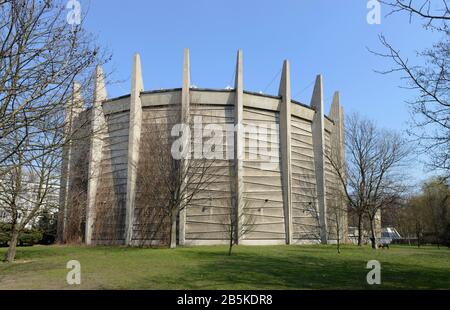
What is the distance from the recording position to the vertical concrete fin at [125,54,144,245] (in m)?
35.1

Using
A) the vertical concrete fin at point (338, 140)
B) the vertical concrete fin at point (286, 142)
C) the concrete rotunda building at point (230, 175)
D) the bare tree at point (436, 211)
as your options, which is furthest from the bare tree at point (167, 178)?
the bare tree at point (436, 211)

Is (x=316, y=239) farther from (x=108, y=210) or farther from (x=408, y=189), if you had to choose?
(x=108, y=210)

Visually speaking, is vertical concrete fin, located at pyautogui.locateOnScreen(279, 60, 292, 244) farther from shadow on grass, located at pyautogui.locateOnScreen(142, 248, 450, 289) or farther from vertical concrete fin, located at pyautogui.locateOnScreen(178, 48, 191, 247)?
shadow on grass, located at pyautogui.locateOnScreen(142, 248, 450, 289)

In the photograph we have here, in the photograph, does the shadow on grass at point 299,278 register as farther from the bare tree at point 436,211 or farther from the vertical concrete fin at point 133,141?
the bare tree at point 436,211

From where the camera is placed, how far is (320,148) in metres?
41.8

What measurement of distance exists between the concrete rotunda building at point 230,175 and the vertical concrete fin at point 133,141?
87 mm

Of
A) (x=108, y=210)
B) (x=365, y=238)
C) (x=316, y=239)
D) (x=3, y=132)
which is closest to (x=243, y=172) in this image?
(x=316, y=239)

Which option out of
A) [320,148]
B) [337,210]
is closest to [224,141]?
[320,148]

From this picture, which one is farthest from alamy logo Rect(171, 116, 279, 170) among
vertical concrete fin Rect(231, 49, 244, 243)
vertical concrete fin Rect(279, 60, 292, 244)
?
vertical concrete fin Rect(279, 60, 292, 244)

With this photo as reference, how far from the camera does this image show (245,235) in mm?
35938

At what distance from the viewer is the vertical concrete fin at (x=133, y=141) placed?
115 ft

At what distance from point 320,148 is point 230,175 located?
11.2 metres

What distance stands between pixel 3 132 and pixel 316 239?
35.6 meters

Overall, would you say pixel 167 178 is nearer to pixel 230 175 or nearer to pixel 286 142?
pixel 230 175
